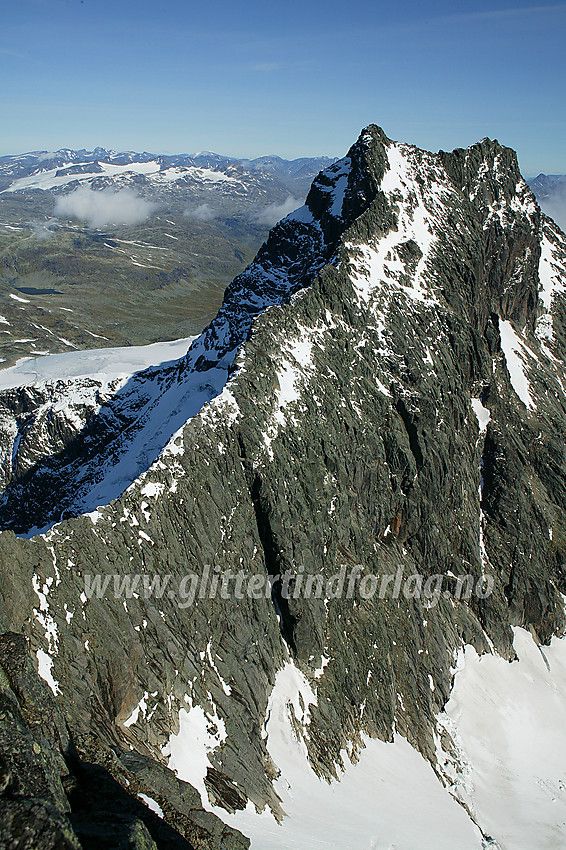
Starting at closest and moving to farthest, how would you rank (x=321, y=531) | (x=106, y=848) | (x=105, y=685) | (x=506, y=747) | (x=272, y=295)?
(x=106, y=848) < (x=105, y=685) < (x=321, y=531) < (x=506, y=747) < (x=272, y=295)

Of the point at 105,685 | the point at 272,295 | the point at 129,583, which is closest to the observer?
the point at 105,685

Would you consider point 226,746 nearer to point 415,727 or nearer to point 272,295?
point 415,727

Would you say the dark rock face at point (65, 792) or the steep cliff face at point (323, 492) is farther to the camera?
the steep cliff face at point (323, 492)

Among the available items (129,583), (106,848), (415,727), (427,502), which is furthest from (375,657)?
(106,848)

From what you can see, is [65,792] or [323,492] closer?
[65,792]

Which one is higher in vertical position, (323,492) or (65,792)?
(65,792)

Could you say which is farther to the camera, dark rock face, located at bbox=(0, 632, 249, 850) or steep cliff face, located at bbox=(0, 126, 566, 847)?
steep cliff face, located at bbox=(0, 126, 566, 847)

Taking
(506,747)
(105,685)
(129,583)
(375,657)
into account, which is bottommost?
(506,747)

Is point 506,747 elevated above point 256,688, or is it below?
below
